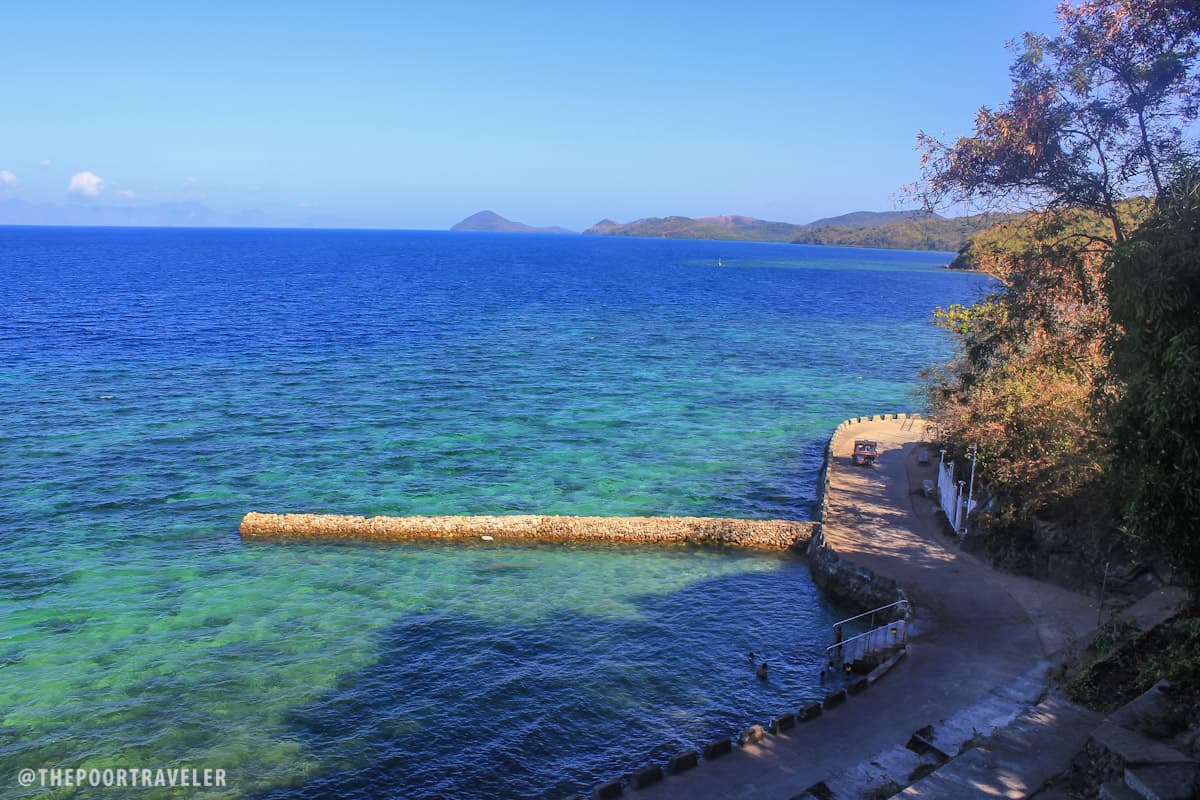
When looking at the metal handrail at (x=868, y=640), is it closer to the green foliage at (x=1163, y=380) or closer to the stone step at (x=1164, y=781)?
the green foliage at (x=1163, y=380)

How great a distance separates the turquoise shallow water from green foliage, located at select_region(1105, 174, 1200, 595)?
11175 mm

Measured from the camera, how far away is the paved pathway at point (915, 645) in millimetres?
18094

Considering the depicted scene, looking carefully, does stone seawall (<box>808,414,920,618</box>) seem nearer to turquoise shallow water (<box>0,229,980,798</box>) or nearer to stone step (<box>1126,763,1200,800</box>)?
turquoise shallow water (<box>0,229,980,798</box>)

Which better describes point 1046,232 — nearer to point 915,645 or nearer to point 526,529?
point 915,645

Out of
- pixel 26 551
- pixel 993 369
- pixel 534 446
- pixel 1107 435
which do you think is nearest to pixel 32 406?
pixel 26 551

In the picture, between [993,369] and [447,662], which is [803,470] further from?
[447,662]

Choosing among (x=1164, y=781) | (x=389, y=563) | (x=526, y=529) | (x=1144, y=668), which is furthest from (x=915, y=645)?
(x=389, y=563)

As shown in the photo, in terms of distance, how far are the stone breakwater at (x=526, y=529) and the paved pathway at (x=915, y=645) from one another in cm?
374

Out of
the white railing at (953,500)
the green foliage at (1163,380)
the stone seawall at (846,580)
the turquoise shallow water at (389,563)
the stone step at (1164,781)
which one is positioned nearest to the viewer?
the stone step at (1164,781)

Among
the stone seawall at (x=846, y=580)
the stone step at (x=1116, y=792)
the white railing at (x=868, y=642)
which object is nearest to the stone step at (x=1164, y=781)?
the stone step at (x=1116, y=792)

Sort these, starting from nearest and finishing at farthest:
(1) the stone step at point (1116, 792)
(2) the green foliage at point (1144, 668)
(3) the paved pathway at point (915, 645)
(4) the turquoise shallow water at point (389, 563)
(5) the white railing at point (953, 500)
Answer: (1) the stone step at point (1116, 792), (2) the green foliage at point (1144, 668), (3) the paved pathway at point (915, 645), (4) the turquoise shallow water at point (389, 563), (5) the white railing at point (953, 500)

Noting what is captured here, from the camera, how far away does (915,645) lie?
23656 millimetres

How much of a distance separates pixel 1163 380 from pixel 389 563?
26.6 m

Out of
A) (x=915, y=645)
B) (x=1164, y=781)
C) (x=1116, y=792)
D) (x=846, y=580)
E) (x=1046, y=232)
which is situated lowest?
(x=846, y=580)
